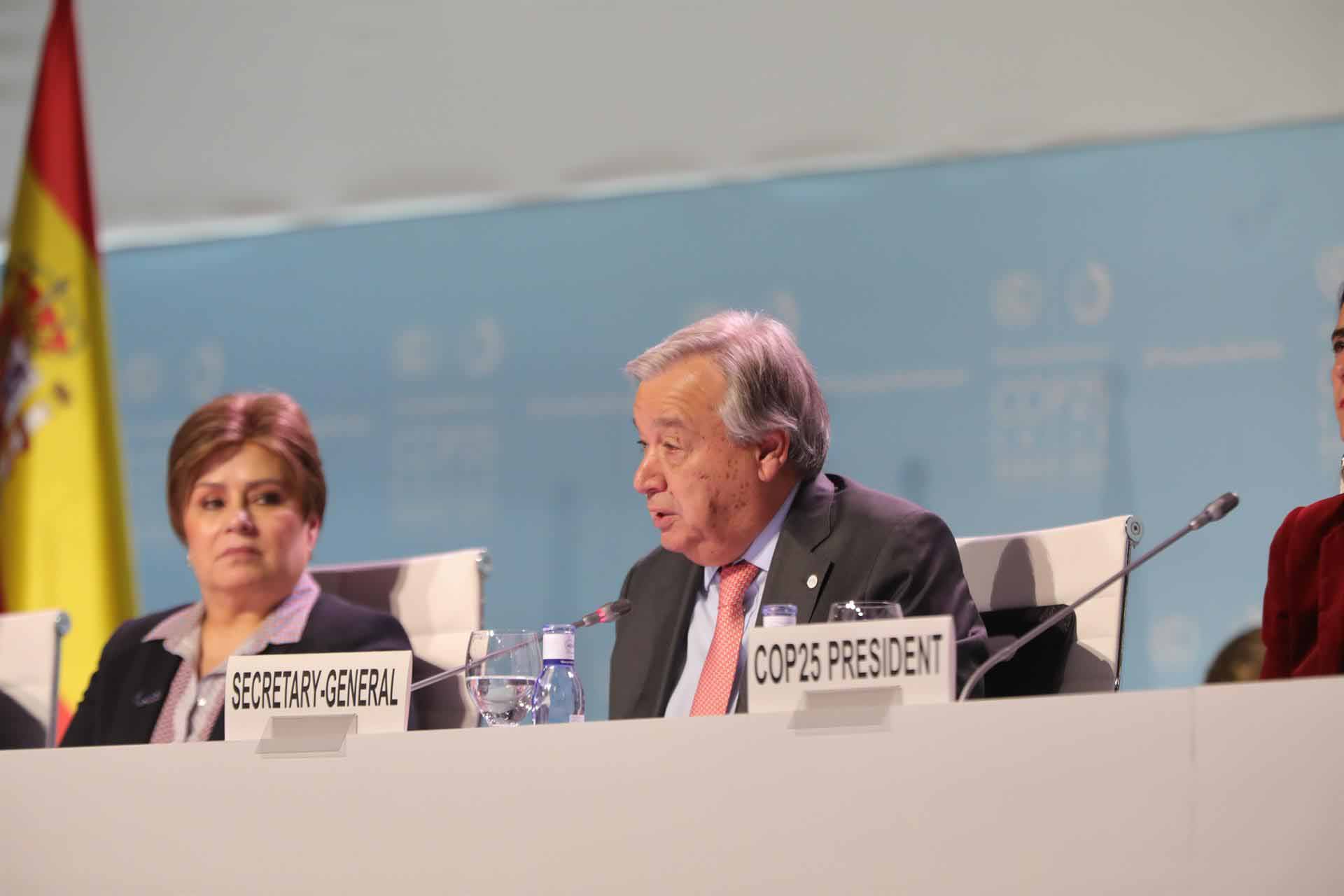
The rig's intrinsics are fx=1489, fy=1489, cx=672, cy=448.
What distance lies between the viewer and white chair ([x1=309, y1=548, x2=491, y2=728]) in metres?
2.54

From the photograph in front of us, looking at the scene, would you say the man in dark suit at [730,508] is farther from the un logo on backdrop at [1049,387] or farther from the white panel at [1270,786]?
the un logo on backdrop at [1049,387]

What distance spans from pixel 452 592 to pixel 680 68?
1.93 meters

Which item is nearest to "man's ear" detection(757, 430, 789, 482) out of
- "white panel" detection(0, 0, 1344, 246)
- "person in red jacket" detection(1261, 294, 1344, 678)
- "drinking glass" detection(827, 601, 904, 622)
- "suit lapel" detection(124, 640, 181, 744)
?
"drinking glass" detection(827, 601, 904, 622)

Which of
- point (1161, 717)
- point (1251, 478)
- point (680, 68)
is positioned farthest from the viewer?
point (680, 68)

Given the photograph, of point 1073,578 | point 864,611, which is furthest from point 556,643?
point 1073,578

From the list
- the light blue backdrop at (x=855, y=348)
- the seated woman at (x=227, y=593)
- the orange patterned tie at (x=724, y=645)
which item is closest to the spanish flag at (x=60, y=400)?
the light blue backdrop at (x=855, y=348)

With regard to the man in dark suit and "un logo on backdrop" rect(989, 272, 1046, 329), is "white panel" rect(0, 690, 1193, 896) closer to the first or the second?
the man in dark suit

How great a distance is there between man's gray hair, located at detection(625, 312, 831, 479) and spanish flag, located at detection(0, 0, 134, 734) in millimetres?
2236

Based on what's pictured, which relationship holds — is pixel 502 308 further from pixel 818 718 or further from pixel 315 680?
pixel 818 718

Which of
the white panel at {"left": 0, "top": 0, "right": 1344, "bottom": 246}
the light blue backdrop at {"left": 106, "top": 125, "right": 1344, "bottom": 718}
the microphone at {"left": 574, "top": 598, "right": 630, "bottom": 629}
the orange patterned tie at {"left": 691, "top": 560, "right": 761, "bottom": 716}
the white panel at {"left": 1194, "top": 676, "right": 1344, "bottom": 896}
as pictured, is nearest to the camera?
the white panel at {"left": 1194, "top": 676, "right": 1344, "bottom": 896}

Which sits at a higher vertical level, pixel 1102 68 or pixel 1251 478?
pixel 1102 68

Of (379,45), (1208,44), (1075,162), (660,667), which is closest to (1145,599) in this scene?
(1075,162)

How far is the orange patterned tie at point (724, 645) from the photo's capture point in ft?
6.82

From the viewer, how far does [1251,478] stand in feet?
11.2
